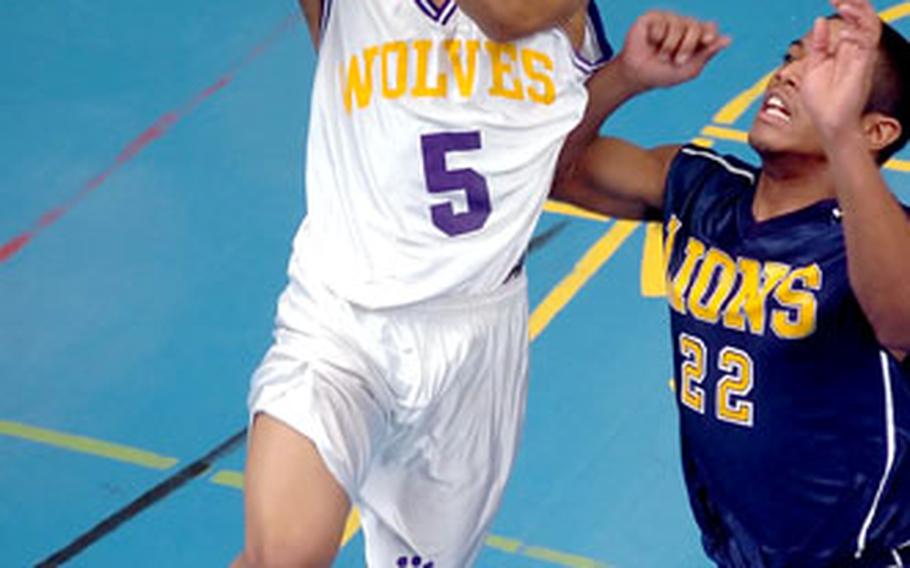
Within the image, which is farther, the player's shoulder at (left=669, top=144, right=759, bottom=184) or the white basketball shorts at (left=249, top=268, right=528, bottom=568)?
the white basketball shorts at (left=249, top=268, right=528, bottom=568)

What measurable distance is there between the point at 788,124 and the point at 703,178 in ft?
1.24

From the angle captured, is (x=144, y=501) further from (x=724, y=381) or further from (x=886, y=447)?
(x=886, y=447)

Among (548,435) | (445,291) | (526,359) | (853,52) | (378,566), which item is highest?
(853,52)

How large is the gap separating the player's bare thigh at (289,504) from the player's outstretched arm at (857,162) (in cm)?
136

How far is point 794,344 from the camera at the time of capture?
4379 millimetres

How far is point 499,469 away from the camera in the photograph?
5320mm

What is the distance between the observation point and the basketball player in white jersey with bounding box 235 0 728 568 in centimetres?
495

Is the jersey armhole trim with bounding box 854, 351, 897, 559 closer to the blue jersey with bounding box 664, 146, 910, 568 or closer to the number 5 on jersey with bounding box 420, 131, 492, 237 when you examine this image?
the blue jersey with bounding box 664, 146, 910, 568

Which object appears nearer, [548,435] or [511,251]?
[511,251]

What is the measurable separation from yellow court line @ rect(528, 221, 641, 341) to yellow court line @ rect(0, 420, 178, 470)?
Result: 1477 mm

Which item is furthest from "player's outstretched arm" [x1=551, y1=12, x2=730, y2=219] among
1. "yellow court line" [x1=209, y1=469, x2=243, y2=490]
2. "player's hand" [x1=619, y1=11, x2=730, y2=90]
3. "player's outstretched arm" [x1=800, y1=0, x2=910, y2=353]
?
Answer: "yellow court line" [x1=209, y1=469, x2=243, y2=490]

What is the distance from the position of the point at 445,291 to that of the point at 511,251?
0.71 feet

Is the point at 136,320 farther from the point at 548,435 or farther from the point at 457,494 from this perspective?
the point at 457,494

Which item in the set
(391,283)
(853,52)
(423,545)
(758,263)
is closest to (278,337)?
(391,283)
